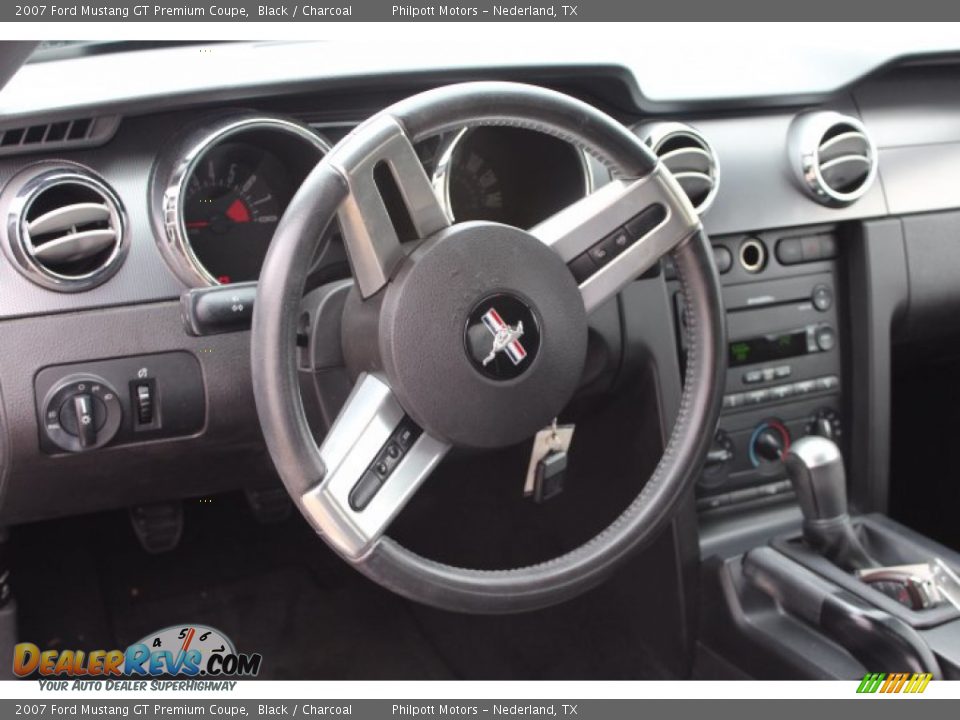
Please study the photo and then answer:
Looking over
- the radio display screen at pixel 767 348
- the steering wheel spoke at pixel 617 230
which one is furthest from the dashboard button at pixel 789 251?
the steering wheel spoke at pixel 617 230

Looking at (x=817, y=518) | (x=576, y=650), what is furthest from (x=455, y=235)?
(x=576, y=650)

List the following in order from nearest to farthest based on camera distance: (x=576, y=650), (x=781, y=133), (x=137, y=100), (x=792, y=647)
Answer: (x=137, y=100) < (x=792, y=647) < (x=781, y=133) < (x=576, y=650)

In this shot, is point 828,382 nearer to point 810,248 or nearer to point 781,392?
point 781,392

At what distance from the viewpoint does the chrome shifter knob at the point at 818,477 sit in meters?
1.59

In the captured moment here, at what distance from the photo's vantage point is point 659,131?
163 cm

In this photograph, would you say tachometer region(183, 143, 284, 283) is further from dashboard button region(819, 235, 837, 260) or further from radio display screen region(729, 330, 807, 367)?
dashboard button region(819, 235, 837, 260)

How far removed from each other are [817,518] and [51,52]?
138cm

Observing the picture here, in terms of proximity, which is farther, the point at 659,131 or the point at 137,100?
the point at 659,131

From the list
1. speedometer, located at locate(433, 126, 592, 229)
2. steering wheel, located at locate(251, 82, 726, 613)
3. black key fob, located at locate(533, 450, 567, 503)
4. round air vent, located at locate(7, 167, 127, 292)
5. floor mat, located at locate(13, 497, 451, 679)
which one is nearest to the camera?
steering wheel, located at locate(251, 82, 726, 613)

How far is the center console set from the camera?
1793mm

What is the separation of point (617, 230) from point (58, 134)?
74 centimetres

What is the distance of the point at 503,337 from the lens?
Answer: 1092 millimetres

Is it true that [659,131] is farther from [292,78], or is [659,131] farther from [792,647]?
[792,647]

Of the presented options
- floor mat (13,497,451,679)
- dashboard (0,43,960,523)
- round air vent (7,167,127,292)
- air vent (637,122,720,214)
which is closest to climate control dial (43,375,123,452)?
dashboard (0,43,960,523)
